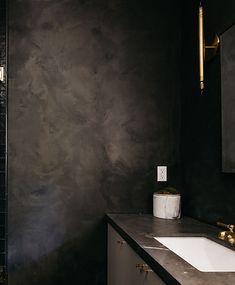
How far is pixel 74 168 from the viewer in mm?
2605

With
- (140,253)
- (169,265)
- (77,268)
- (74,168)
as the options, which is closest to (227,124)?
(140,253)

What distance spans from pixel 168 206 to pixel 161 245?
84 cm

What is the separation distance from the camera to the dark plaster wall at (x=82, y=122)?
2.55 m

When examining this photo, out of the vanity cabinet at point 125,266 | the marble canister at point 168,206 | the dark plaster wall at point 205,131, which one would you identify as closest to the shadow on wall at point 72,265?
the vanity cabinet at point 125,266

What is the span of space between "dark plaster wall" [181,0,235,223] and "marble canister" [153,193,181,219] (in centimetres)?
12

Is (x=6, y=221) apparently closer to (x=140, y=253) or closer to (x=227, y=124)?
(x=140, y=253)

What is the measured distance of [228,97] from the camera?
1928mm

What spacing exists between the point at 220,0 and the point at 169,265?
5.01ft

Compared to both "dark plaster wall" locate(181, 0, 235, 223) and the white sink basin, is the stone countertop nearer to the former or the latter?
the white sink basin

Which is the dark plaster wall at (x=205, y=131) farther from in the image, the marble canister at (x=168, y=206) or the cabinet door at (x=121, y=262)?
the cabinet door at (x=121, y=262)

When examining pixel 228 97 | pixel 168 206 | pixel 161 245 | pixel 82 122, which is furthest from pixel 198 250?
pixel 82 122

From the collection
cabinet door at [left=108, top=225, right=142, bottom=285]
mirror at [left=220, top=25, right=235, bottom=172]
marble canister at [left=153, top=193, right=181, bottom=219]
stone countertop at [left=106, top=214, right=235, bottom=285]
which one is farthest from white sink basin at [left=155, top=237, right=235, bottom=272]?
marble canister at [left=153, top=193, right=181, bottom=219]

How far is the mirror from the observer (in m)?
1.87

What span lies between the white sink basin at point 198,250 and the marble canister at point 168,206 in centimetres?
57
